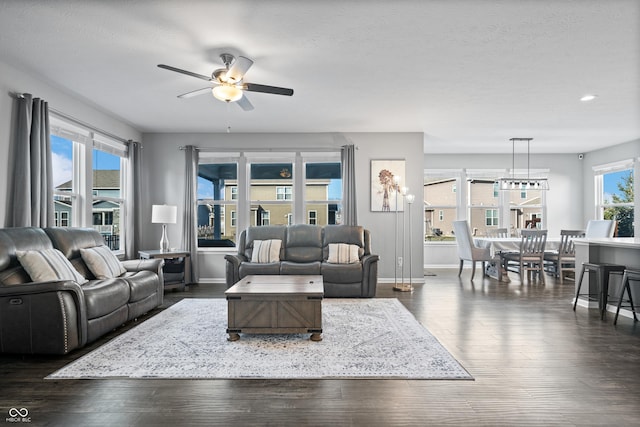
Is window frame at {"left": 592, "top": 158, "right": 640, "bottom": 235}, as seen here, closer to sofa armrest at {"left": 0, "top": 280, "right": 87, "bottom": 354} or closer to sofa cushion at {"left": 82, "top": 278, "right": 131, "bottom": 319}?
sofa cushion at {"left": 82, "top": 278, "right": 131, "bottom": 319}

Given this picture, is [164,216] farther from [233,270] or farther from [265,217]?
[265,217]

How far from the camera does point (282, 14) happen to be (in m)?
2.76

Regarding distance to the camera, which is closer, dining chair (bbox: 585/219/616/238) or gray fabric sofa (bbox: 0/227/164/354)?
gray fabric sofa (bbox: 0/227/164/354)

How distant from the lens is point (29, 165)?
12.6ft

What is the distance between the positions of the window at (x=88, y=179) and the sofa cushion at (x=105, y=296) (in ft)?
5.40

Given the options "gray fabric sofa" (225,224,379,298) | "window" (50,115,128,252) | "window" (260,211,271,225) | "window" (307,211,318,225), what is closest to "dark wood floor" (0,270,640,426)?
"gray fabric sofa" (225,224,379,298)

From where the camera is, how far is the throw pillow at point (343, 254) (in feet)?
18.2

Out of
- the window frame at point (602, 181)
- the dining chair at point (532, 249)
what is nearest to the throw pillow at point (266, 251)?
the dining chair at point (532, 249)

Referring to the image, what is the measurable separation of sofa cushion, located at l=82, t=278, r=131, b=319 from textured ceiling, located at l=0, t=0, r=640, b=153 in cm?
220

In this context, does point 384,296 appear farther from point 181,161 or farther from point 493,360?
point 181,161

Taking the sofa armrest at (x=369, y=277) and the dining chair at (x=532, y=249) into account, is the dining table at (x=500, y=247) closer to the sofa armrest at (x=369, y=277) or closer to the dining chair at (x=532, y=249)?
the dining chair at (x=532, y=249)

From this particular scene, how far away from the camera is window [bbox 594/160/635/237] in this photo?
763cm

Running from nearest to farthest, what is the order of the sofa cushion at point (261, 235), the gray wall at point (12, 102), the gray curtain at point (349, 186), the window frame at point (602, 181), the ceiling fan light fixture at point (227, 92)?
the ceiling fan light fixture at point (227, 92) < the gray wall at point (12, 102) < the sofa cushion at point (261, 235) < the gray curtain at point (349, 186) < the window frame at point (602, 181)

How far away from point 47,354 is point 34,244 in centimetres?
114
